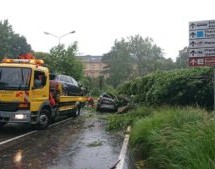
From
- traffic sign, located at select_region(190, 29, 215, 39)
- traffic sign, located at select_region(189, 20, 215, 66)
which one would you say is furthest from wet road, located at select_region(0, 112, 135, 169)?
traffic sign, located at select_region(190, 29, 215, 39)

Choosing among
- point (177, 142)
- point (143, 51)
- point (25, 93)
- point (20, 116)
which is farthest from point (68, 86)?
point (143, 51)

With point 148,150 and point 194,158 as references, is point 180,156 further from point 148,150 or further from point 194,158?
point 148,150

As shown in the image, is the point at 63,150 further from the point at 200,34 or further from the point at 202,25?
the point at 202,25

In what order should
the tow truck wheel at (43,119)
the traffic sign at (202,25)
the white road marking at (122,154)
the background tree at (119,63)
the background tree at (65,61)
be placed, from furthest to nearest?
the background tree at (119,63)
the background tree at (65,61)
the tow truck wheel at (43,119)
the traffic sign at (202,25)
the white road marking at (122,154)

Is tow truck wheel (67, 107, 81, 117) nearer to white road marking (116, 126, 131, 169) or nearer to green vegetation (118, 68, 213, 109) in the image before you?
green vegetation (118, 68, 213, 109)

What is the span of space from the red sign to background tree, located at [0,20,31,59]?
273 ft

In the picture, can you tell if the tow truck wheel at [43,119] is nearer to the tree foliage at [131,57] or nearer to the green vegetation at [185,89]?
the green vegetation at [185,89]

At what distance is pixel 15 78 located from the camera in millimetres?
16141

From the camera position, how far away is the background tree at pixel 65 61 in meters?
45.2

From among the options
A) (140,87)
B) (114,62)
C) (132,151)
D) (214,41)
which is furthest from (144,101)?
(114,62)

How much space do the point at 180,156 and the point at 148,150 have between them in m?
3.23

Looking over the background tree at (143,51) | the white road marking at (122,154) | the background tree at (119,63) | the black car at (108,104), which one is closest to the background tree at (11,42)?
the background tree at (119,63)

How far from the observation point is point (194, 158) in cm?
724

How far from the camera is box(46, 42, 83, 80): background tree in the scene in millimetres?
45188
